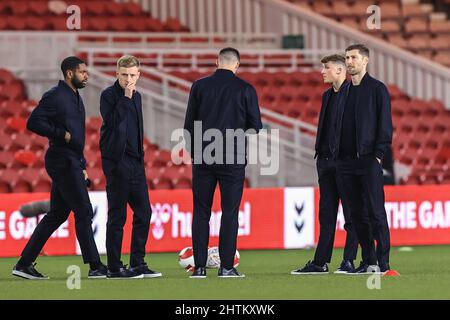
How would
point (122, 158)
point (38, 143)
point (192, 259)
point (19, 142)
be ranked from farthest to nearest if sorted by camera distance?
point (38, 143), point (19, 142), point (192, 259), point (122, 158)

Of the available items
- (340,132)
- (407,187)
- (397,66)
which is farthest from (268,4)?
(340,132)

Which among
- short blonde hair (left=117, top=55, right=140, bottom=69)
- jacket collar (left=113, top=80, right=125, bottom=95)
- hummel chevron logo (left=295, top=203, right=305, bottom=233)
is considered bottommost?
hummel chevron logo (left=295, top=203, right=305, bottom=233)

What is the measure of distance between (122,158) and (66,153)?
1.57 ft

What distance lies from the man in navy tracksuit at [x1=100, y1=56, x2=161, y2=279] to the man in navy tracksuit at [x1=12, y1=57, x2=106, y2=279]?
201 millimetres

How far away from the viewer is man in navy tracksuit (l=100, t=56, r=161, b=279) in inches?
442

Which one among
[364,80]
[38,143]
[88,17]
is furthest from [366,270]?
[88,17]

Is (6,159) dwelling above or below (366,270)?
above

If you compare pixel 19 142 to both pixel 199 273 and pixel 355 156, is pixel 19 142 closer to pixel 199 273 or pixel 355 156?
pixel 199 273

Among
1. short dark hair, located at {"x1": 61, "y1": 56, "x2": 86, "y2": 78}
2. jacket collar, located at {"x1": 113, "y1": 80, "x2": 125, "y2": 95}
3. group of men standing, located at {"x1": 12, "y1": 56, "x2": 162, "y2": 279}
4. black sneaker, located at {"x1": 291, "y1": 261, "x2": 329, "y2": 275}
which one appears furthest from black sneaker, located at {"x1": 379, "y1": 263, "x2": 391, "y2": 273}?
short dark hair, located at {"x1": 61, "y1": 56, "x2": 86, "y2": 78}

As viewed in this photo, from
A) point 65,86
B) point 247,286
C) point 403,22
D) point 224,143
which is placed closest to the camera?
point 247,286

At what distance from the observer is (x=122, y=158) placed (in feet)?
36.9

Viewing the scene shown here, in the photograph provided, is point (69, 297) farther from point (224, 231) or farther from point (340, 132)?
point (340, 132)

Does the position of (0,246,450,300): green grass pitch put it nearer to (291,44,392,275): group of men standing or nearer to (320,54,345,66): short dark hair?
(291,44,392,275): group of men standing

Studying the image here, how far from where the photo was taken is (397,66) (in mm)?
25453
